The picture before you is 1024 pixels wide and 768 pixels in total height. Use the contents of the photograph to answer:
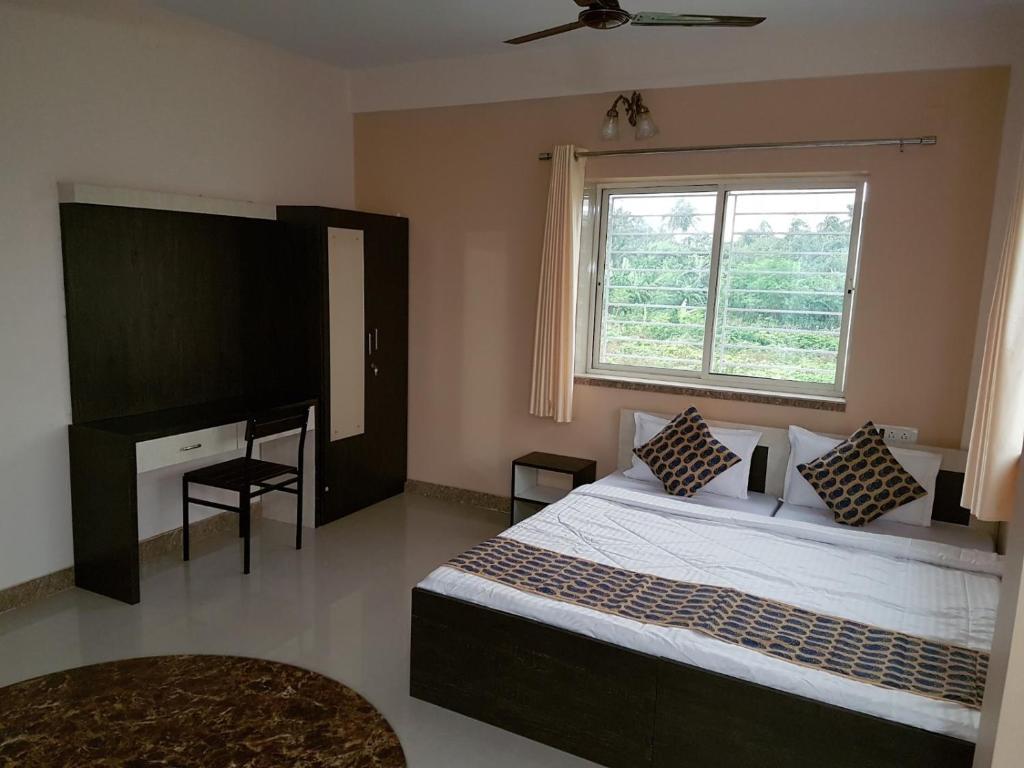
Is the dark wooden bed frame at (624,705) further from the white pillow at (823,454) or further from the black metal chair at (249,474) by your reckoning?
the white pillow at (823,454)

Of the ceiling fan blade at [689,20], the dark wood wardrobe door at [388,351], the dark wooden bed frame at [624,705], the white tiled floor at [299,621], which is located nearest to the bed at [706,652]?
the dark wooden bed frame at [624,705]

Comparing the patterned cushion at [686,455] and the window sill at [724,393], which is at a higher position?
the window sill at [724,393]

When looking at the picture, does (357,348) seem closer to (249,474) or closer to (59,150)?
(249,474)

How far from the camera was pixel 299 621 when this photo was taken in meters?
3.27

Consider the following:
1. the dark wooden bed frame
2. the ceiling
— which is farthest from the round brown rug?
the ceiling

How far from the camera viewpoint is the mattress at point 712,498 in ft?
12.0

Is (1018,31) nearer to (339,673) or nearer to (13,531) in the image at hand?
(339,673)

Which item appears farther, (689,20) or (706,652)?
(689,20)

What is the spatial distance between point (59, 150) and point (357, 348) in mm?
1870

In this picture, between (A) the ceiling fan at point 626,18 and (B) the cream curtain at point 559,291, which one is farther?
(B) the cream curtain at point 559,291

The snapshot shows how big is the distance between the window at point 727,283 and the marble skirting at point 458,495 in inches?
43.5

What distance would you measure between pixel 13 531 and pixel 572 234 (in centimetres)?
319

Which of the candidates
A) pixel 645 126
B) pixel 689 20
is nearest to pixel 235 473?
pixel 645 126

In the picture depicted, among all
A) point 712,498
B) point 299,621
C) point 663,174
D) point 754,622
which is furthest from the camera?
point 663,174
